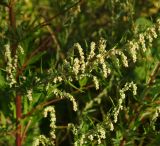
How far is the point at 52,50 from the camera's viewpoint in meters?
3.10

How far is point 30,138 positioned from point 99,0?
1.55 metres

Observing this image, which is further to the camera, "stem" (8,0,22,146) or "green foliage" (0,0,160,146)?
"stem" (8,0,22,146)

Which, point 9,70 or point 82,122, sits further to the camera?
point 82,122

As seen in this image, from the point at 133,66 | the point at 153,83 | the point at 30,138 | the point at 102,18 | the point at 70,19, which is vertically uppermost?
the point at 102,18

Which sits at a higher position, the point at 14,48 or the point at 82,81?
the point at 14,48

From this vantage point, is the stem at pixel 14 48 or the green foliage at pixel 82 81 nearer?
the green foliage at pixel 82 81

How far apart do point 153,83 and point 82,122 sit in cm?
37

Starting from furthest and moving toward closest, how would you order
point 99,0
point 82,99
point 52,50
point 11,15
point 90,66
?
point 99,0
point 52,50
point 82,99
point 11,15
point 90,66

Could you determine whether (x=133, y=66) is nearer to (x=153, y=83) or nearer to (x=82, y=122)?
(x=153, y=83)

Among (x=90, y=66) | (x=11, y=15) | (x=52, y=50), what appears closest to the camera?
(x=90, y=66)

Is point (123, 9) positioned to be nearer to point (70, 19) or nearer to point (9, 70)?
point (70, 19)

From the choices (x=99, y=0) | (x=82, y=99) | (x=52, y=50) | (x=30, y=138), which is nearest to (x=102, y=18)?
(x=99, y=0)

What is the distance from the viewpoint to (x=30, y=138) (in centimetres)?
228

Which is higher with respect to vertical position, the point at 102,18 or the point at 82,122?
the point at 102,18
